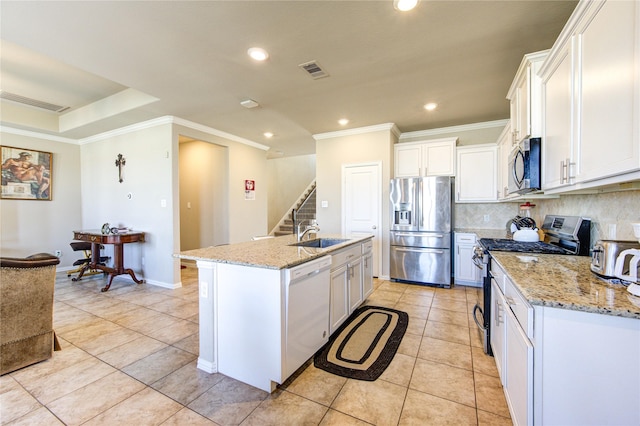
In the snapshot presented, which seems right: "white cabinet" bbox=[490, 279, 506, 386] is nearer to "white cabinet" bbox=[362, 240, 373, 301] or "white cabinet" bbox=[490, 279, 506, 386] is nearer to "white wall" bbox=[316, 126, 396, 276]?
"white cabinet" bbox=[362, 240, 373, 301]

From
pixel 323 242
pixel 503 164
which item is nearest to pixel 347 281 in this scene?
pixel 323 242

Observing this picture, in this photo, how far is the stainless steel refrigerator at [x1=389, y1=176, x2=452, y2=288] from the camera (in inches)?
161

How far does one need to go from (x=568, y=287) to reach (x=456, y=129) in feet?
13.5

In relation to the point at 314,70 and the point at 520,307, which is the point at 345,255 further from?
the point at 314,70

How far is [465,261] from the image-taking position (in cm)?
415

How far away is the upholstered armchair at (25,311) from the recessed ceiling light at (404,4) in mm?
3336

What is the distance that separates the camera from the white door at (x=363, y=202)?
4621 mm

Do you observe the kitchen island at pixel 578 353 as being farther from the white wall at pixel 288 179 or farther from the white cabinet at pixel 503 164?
the white wall at pixel 288 179

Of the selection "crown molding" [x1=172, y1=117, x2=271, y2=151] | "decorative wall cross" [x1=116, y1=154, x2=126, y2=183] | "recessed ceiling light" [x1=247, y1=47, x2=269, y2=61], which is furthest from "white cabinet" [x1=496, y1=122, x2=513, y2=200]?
"decorative wall cross" [x1=116, y1=154, x2=126, y2=183]

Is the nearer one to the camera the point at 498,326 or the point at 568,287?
the point at 568,287

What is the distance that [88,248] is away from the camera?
15.6 feet

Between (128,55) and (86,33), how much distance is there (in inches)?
12.9

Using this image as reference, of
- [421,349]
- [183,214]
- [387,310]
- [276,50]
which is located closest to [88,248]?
[183,214]

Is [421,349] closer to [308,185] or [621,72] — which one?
[621,72]
